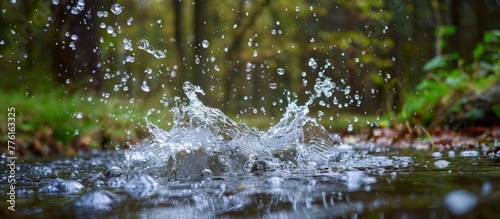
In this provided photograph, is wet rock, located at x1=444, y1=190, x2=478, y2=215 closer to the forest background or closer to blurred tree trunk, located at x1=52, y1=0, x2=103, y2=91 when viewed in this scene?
the forest background

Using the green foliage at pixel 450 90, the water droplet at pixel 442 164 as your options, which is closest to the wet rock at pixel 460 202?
the water droplet at pixel 442 164

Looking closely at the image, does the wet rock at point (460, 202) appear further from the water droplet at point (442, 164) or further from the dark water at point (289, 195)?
the water droplet at point (442, 164)

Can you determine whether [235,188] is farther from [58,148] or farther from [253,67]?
[253,67]

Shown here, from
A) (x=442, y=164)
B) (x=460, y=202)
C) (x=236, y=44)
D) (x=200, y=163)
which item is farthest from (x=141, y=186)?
(x=236, y=44)

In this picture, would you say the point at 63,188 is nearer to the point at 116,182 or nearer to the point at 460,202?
the point at 116,182

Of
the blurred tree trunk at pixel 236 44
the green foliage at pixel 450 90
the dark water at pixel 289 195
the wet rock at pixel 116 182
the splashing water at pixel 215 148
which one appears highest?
the blurred tree trunk at pixel 236 44

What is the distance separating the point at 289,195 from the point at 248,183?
0.48m

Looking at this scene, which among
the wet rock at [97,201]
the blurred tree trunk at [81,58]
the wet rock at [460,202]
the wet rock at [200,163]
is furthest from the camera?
the blurred tree trunk at [81,58]

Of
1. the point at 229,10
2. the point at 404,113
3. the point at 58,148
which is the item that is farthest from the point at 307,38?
the point at 58,148

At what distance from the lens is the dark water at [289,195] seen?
5.07ft

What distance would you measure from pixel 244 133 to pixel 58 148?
4.53 meters

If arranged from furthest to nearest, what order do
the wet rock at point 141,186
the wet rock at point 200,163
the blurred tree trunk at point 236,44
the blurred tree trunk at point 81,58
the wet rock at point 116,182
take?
the blurred tree trunk at point 236,44
the blurred tree trunk at point 81,58
the wet rock at point 200,163
the wet rock at point 116,182
the wet rock at point 141,186

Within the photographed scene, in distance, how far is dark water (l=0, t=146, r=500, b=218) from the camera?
1.54 m

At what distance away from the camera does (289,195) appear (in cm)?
197
